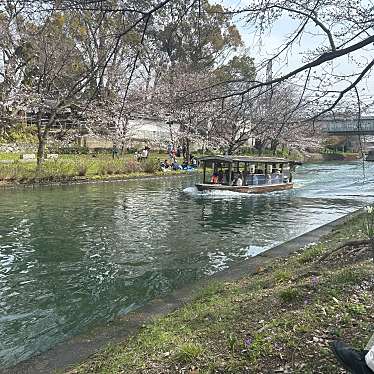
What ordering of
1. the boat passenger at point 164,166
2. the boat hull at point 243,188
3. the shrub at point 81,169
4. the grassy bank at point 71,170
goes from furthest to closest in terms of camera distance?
the boat passenger at point 164,166 < the shrub at point 81,169 < the grassy bank at point 71,170 < the boat hull at point 243,188

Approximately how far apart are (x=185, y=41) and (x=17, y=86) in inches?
1258

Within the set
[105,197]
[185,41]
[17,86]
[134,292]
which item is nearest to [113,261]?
[134,292]

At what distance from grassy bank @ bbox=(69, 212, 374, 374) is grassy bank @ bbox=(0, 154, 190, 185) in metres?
23.4

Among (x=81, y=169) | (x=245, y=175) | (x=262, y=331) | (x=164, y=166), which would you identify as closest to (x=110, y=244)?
(x=262, y=331)

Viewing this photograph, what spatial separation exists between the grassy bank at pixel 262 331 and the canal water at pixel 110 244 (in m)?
2.18

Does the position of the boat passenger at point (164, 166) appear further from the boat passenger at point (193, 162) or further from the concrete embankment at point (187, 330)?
the concrete embankment at point (187, 330)

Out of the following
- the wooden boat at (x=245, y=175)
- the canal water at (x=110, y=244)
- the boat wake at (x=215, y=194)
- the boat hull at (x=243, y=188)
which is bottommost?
the canal water at (x=110, y=244)

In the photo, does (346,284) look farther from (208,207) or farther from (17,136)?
(17,136)

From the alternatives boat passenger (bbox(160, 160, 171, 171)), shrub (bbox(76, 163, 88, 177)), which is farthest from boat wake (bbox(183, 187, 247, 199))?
boat passenger (bbox(160, 160, 171, 171))

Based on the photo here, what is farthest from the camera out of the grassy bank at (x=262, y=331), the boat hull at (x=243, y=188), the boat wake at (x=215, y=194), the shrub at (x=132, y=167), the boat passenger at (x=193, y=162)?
the boat passenger at (x=193, y=162)

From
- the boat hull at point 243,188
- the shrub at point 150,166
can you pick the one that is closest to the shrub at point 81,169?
the shrub at point 150,166

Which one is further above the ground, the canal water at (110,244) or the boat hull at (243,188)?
the boat hull at (243,188)

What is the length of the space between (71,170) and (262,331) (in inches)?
1091

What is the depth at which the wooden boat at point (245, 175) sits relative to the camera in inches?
1061
